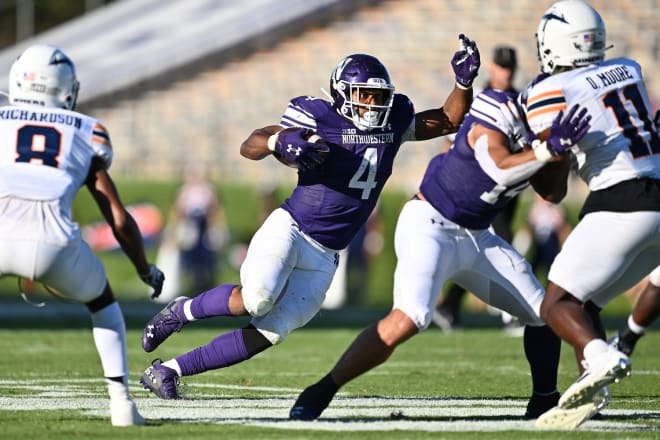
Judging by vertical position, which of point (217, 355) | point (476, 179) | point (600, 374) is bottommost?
point (217, 355)

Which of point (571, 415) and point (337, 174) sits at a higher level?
point (337, 174)

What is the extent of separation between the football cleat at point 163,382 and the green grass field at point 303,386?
9 cm

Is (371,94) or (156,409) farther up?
(371,94)

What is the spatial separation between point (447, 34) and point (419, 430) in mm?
16403

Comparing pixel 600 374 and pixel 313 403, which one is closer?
pixel 600 374

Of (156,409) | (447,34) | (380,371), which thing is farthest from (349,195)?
(447,34)

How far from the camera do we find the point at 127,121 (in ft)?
69.2

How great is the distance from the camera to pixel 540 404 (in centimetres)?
541

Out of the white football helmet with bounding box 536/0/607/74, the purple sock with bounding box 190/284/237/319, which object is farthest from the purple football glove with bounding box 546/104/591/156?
the purple sock with bounding box 190/284/237/319

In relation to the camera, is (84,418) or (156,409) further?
(156,409)

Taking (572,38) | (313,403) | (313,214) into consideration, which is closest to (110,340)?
(313,403)

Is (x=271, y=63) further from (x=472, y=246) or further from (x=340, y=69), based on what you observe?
(x=472, y=246)

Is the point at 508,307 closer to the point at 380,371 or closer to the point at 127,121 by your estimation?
the point at 380,371

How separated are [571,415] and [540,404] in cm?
55
